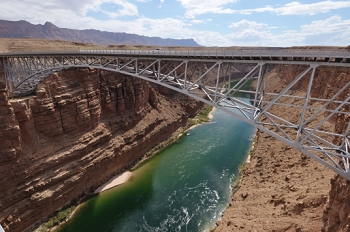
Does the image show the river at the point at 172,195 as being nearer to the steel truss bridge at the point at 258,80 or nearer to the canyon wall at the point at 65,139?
the canyon wall at the point at 65,139

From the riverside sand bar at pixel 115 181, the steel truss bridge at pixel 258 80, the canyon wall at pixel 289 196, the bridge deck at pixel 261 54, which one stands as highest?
the bridge deck at pixel 261 54

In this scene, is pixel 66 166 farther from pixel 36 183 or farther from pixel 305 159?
pixel 305 159

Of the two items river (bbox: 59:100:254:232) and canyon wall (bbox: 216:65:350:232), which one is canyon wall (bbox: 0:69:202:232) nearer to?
river (bbox: 59:100:254:232)

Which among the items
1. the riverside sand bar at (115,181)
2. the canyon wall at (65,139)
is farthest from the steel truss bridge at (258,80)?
the riverside sand bar at (115,181)

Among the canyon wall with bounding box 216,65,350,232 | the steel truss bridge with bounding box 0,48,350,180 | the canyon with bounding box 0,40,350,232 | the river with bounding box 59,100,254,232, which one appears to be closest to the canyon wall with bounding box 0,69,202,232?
the canyon with bounding box 0,40,350,232

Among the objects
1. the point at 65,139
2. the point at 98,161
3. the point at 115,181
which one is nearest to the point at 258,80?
the point at 98,161

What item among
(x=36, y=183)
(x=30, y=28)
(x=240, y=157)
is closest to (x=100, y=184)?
(x=36, y=183)
